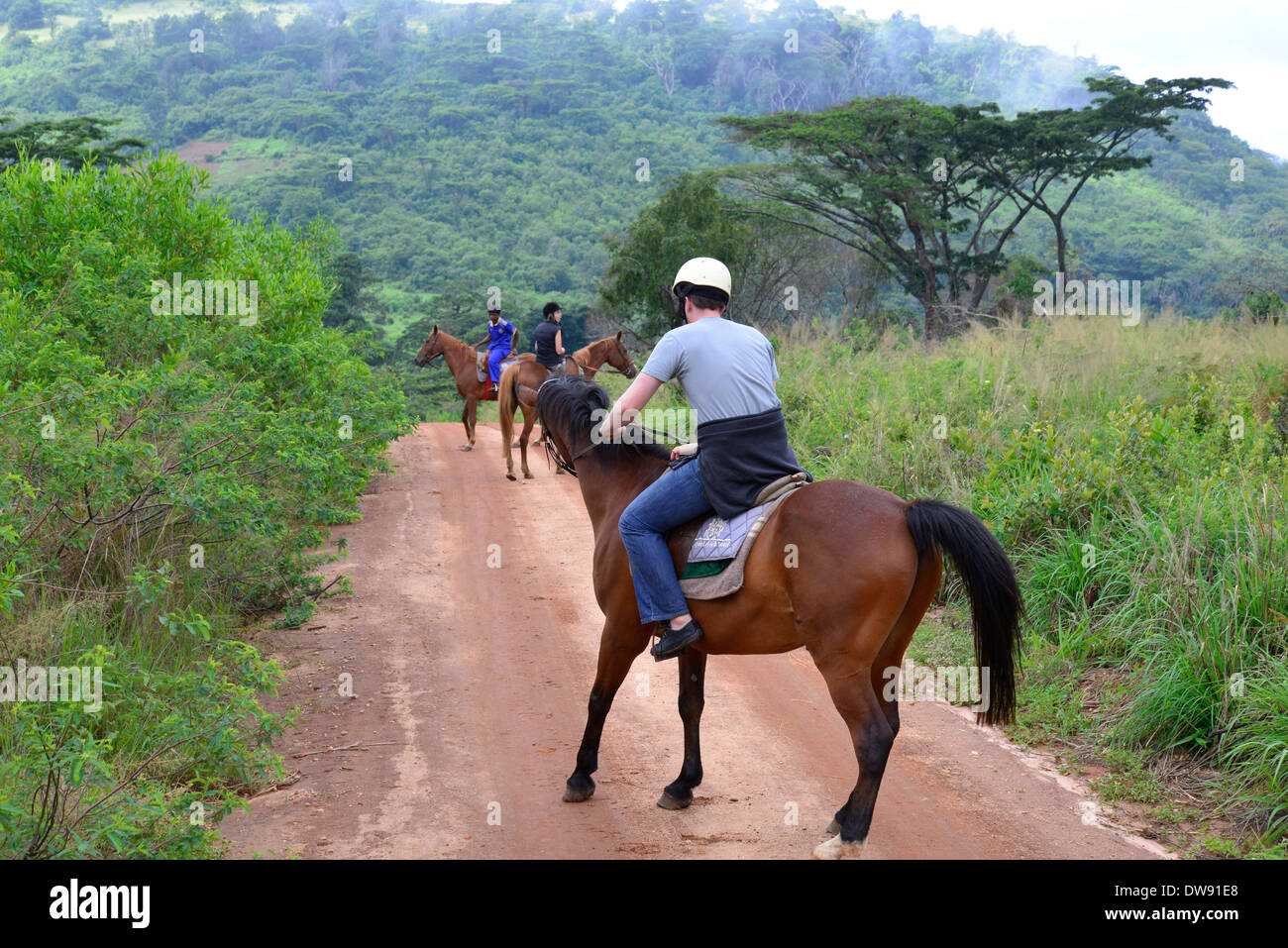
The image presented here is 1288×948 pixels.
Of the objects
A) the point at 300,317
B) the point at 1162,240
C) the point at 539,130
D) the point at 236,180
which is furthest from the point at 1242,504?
the point at 539,130

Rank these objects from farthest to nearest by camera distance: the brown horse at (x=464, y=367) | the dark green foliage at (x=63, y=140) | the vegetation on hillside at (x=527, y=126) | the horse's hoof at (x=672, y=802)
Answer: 1. the vegetation on hillside at (x=527, y=126)
2. the dark green foliage at (x=63, y=140)
3. the brown horse at (x=464, y=367)
4. the horse's hoof at (x=672, y=802)

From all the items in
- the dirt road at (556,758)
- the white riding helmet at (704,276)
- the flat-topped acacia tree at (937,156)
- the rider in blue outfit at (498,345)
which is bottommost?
the dirt road at (556,758)

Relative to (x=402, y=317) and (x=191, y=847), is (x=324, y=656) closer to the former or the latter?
(x=191, y=847)

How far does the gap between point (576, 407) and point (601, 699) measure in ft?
5.21

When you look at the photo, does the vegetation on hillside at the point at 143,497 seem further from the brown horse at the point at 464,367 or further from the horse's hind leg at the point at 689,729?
the brown horse at the point at 464,367

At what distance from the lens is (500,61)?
4063 inches

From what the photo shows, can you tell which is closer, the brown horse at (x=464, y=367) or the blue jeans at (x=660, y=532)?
the blue jeans at (x=660, y=532)

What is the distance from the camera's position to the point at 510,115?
86.1 meters

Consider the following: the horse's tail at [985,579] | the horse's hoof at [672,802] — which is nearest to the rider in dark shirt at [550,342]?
the horse's hoof at [672,802]

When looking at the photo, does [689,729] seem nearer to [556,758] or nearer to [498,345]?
[556,758]

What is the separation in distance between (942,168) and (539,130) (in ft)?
205

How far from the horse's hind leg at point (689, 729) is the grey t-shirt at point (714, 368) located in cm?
130

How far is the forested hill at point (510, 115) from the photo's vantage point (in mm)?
54656

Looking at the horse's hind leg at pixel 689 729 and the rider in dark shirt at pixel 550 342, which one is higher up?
the rider in dark shirt at pixel 550 342
